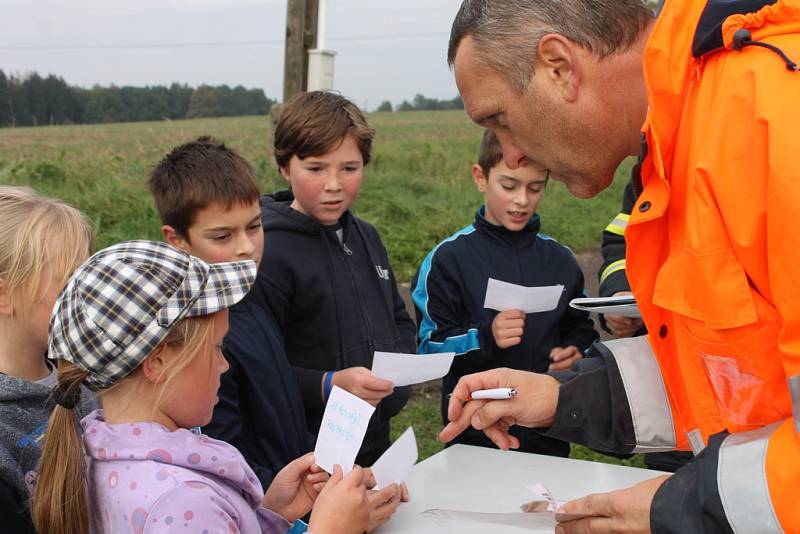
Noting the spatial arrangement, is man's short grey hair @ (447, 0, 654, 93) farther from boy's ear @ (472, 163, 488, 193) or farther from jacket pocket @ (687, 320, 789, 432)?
boy's ear @ (472, 163, 488, 193)

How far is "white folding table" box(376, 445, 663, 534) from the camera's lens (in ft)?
6.81

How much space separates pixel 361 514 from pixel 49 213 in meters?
1.11

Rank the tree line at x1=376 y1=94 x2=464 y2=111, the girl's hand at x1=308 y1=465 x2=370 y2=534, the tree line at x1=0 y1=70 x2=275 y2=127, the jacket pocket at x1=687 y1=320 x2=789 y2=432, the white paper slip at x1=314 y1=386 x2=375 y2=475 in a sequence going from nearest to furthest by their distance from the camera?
the jacket pocket at x1=687 y1=320 x2=789 y2=432, the girl's hand at x1=308 y1=465 x2=370 y2=534, the white paper slip at x1=314 y1=386 x2=375 y2=475, the tree line at x1=0 y1=70 x2=275 y2=127, the tree line at x1=376 y1=94 x2=464 y2=111

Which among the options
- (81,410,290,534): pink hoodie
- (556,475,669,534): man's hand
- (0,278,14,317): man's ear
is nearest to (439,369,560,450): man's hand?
(556,475,669,534): man's hand

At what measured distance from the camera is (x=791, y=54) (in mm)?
1316

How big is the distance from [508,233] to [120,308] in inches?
89.9

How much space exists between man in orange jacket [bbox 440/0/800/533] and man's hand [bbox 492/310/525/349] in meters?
0.91

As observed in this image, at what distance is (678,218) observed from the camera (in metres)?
1.64

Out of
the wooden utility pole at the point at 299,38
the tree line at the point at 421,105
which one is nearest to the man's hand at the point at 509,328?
the wooden utility pole at the point at 299,38

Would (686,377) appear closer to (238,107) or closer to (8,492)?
(8,492)

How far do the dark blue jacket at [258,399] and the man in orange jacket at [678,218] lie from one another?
57 cm

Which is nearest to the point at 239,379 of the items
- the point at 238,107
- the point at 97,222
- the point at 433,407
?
the point at 433,407

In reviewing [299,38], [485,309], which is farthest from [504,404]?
[299,38]

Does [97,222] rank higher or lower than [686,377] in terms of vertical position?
lower
